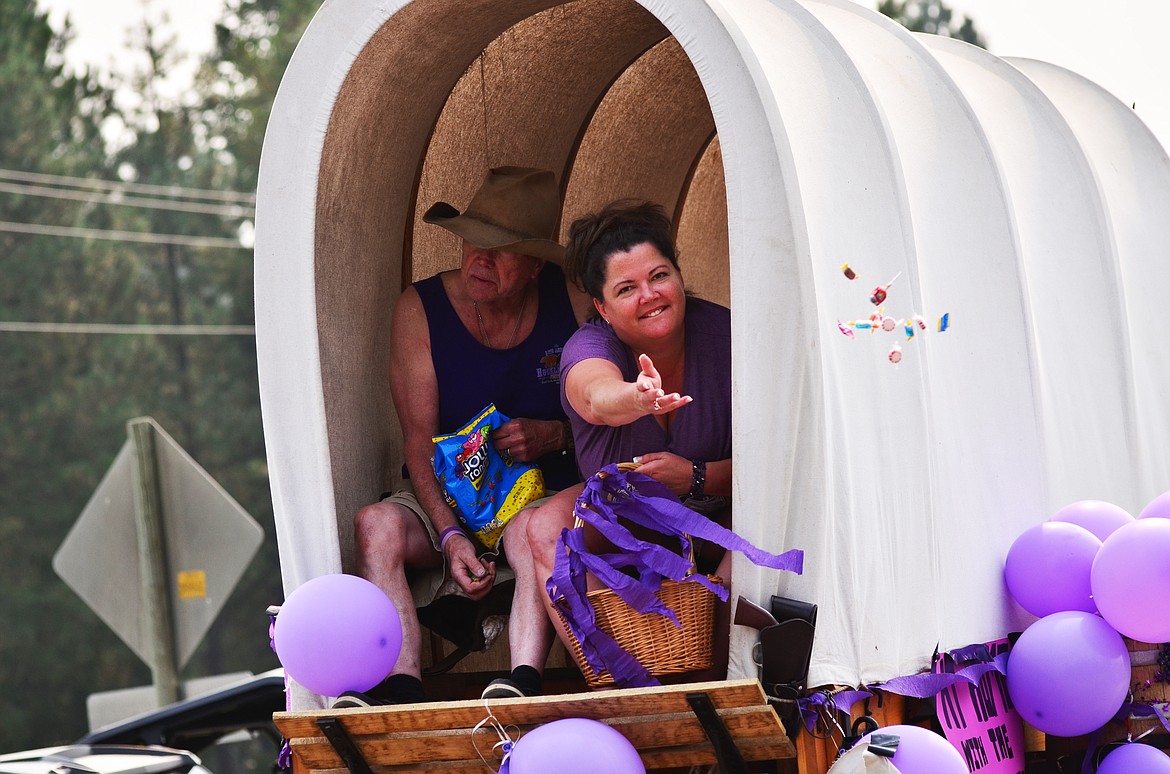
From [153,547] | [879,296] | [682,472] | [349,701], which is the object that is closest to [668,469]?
[682,472]

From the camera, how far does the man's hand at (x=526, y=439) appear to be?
4668 mm

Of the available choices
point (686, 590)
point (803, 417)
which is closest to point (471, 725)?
point (686, 590)

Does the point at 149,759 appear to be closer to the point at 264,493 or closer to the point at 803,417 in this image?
the point at 803,417

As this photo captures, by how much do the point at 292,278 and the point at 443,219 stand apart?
73cm

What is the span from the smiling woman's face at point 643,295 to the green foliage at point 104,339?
65.0 feet

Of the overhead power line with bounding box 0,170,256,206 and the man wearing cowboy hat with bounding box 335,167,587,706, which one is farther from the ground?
the overhead power line with bounding box 0,170,256,206

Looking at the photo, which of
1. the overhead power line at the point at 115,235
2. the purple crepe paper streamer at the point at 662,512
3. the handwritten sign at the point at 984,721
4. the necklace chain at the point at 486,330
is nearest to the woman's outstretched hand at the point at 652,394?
the purple crepe paper streamer at the point at 662,512

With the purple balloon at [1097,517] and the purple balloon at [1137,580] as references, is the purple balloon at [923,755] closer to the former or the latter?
the purple balloon at [1137,580]

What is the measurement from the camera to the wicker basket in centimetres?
366

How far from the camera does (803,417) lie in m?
3.59

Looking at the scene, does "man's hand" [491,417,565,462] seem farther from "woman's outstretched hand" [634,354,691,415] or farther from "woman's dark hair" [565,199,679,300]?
"woman's outstretched hand" [634,354,691,415]

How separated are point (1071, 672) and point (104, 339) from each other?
78.0 ft

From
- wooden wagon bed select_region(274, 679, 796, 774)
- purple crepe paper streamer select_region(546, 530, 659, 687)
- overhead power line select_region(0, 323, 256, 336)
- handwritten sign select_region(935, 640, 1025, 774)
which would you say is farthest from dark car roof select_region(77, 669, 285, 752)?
overhead power line select_region(0, 323, 256, 336)

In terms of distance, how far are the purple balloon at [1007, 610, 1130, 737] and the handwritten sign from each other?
109 mm
